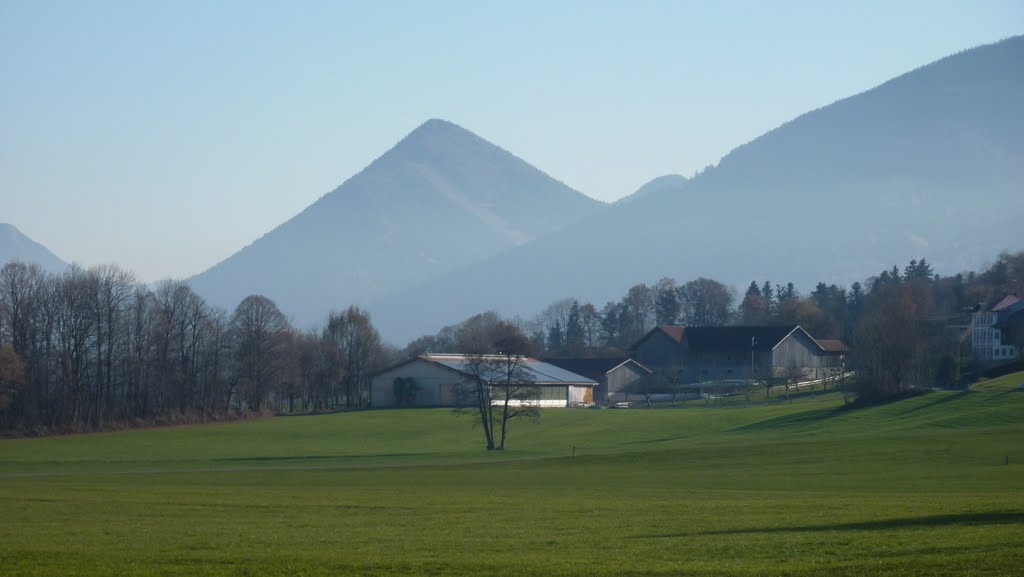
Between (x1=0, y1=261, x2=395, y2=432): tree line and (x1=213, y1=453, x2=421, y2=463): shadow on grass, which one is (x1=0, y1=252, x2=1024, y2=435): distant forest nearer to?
(x1=0, y1=261, x2=395, y2=432): tree line

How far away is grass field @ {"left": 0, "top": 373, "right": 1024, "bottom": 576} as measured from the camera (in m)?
19.5

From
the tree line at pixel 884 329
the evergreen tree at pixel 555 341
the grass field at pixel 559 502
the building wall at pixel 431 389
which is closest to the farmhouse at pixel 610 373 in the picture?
the building wall at pixel 431 389

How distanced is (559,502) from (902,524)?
1246cm

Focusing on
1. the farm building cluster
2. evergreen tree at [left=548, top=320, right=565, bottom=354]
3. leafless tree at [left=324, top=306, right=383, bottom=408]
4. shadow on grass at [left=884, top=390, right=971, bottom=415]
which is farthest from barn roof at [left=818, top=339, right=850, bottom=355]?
shadow on grass at [left=884, top=390, right=971, bottom=415]

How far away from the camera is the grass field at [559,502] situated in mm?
19453

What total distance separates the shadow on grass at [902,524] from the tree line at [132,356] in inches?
2951

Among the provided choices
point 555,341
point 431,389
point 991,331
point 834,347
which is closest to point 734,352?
point 834,347

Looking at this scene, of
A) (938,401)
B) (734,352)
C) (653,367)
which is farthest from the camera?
(653,367)

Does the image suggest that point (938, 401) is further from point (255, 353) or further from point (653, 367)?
point (653, 367)

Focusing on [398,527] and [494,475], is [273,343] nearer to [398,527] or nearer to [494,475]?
[494,475]

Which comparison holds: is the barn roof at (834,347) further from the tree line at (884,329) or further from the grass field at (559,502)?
the grass field at (559,502)

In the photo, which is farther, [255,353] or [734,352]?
[734,352]

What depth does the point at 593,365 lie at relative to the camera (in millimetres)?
134750

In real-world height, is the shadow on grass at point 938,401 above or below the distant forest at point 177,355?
below
